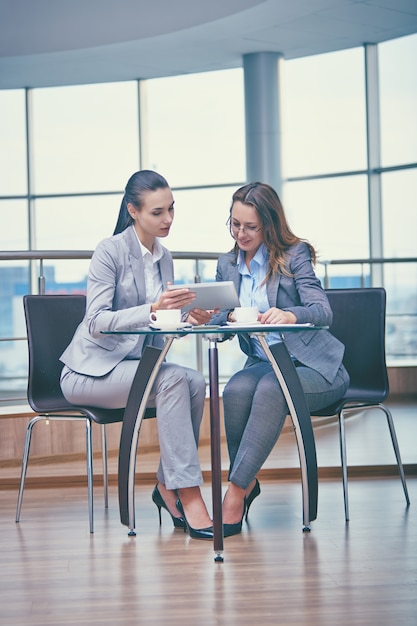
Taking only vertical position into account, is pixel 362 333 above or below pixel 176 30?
below

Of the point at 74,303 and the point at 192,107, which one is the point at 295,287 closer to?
the point at 74,303

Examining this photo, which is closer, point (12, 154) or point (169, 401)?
point (169, 401)

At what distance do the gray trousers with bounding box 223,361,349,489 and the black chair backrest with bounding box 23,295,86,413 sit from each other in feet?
1.95

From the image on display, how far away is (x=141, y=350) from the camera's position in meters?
2.92

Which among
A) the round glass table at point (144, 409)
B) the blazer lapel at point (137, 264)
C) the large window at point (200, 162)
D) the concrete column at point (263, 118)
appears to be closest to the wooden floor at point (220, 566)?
the round glass table at point (144, 409)

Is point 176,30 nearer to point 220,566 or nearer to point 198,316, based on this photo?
point 198,316

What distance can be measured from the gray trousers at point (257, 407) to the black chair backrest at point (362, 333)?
0.21 meters

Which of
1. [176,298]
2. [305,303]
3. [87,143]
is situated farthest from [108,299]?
[87,143]

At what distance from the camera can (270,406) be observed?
2688 millimetres

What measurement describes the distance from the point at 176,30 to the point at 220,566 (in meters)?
5.68

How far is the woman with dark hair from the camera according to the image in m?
2.66

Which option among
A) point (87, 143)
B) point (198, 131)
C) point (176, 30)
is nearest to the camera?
point (176, 30)

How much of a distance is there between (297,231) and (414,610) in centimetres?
632

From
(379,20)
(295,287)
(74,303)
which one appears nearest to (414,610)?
(295,287)
